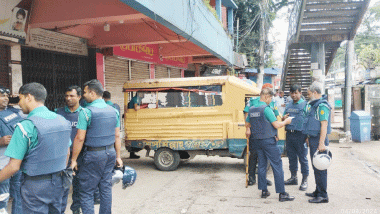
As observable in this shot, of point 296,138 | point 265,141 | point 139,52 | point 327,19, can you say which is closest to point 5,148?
point 265,141

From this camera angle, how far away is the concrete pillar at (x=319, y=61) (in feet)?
34.9

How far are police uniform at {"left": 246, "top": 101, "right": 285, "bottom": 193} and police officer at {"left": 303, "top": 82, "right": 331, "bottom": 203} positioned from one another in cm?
53

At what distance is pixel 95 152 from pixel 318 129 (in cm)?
330

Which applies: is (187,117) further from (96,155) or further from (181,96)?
(96,155)

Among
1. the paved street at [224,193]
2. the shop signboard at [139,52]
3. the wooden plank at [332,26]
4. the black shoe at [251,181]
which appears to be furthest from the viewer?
the wooden plank at [332,26]

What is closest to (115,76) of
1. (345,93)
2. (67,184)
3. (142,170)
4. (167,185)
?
(142,170)

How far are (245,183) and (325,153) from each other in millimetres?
1659

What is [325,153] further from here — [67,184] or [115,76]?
[115,76]

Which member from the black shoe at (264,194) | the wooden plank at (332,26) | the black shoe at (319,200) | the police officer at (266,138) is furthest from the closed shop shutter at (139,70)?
the black shoe at (319,200)

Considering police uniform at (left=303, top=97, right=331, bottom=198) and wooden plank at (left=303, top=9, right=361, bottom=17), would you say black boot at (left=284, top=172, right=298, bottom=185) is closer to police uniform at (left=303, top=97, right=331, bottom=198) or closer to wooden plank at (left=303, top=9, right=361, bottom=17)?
police uniform at (left=303, top=97, right=331, bottom=198)

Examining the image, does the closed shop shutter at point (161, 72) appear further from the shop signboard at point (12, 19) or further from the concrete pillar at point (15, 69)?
the shop signboard at point (12, 19)

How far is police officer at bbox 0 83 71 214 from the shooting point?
8.18ft

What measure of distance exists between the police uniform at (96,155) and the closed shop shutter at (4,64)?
10.8 ft

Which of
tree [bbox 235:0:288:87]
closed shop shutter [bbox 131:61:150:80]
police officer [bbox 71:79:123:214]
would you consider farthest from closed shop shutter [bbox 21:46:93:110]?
tree [bbox 235:0:288:87]
